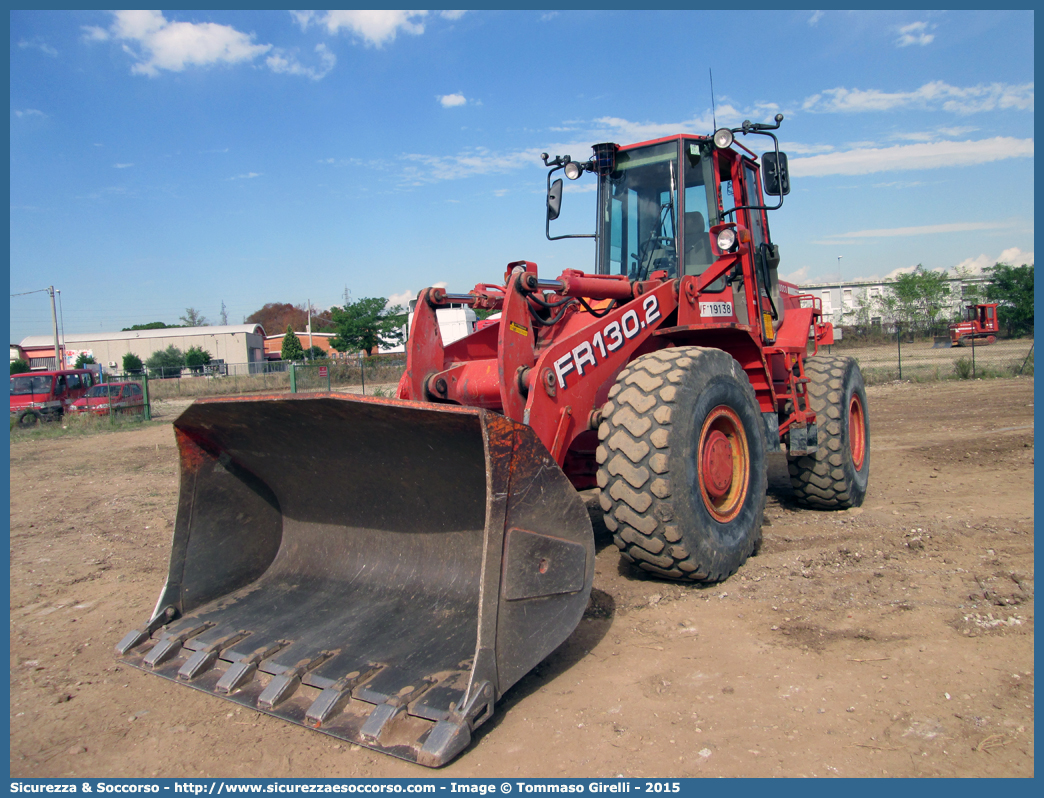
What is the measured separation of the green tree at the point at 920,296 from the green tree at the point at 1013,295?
115 inches

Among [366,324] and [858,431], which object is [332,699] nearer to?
[858,431]

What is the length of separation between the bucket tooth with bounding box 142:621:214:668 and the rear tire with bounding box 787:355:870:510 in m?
4.51

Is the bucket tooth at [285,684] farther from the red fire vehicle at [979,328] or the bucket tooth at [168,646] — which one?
the red fire vehicle at [979,328]

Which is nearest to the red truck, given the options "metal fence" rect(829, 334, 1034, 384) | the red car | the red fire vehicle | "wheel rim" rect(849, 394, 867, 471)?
the red car

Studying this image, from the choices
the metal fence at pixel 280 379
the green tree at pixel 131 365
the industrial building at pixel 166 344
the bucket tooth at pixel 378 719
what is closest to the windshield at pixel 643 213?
the bucket tooth at pixel 378 719

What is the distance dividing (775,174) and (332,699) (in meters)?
4.41

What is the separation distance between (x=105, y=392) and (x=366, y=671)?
1923 centimetres

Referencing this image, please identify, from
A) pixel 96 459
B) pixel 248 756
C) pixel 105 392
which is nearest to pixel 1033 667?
pixel 248 756

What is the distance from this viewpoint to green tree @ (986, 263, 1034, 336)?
3756cm

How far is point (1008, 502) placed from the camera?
574cm

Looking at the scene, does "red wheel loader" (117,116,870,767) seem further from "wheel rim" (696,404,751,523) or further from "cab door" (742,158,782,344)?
"cab door" (742,158,782,344)

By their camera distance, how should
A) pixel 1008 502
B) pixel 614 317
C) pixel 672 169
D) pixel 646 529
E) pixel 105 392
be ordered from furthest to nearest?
pixel 105 392 < pixel 1008 502 < pixel 672 169 < pixel 614 317 < pixel 646 529

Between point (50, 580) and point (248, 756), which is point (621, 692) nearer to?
point (248, 756)

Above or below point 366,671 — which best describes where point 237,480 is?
above
